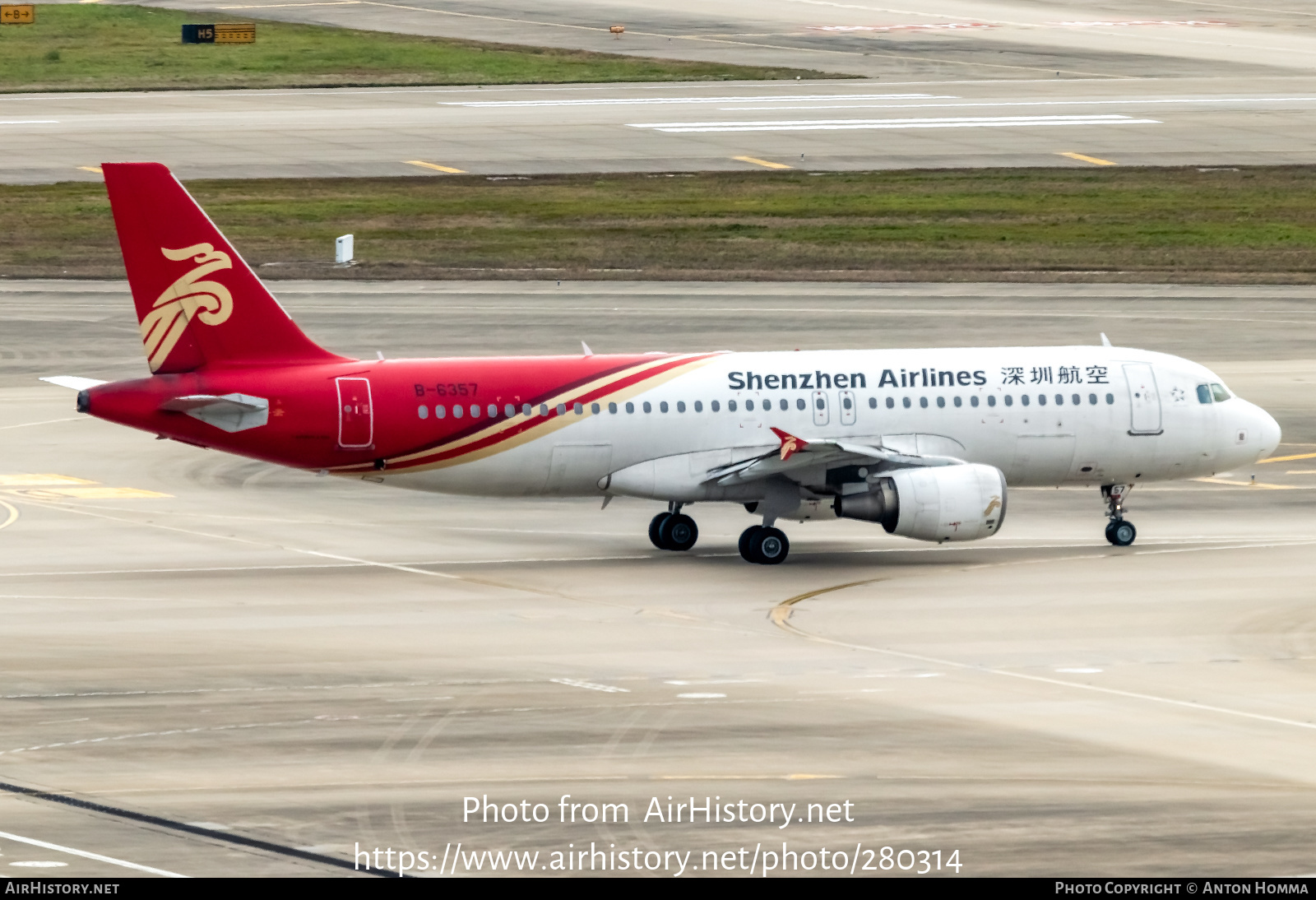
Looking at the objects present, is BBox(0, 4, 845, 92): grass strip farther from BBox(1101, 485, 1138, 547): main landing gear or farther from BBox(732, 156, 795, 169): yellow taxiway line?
BBox(1101, 485, 1138, 547): main landing gear

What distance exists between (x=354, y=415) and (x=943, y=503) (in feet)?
40.1

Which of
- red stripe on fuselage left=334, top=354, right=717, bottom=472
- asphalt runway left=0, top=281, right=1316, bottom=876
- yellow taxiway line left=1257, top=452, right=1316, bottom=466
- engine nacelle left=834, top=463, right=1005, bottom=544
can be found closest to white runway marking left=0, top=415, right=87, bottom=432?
asphalt runway left=0, top=281, right=1316, bottom=876

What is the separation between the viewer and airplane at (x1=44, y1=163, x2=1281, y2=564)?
4488cm

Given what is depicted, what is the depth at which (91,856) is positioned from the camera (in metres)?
25.7

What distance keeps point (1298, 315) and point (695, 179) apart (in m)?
30.9

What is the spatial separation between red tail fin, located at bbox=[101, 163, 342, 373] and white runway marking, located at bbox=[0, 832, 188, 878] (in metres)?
19.6

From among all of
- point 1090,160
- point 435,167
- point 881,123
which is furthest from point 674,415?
point 881,123

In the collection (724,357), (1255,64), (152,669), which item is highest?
(1255,64)

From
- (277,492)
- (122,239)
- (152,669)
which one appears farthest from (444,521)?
(152,669)

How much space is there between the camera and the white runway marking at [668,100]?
386 feet

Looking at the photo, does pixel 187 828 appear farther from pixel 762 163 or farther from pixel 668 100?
pixel 668 100

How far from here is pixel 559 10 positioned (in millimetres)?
158000
